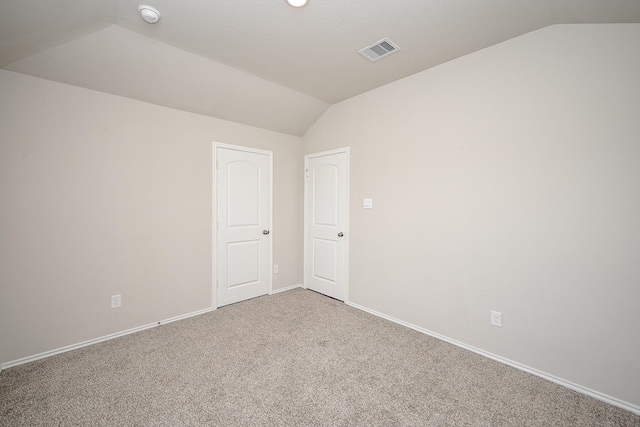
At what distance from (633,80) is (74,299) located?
15.4 ft

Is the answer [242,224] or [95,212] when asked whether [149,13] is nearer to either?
[95,212]

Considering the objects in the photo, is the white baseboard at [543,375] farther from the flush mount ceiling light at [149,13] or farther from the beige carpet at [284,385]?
the flush mount ceiling light at [149,13]

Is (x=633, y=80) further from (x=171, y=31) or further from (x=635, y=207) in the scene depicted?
(x=171, y=31)

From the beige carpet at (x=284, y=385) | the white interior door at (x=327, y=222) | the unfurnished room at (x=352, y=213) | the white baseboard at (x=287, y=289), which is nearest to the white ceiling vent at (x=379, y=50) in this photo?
the unfurnished room at (x=352, y=213)

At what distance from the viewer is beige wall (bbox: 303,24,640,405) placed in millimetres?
1770

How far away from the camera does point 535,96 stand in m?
2.06

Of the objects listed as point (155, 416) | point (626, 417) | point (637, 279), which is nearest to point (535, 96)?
point (637, 279)

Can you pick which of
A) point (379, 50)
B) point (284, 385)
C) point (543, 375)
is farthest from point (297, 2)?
point (543, 375)

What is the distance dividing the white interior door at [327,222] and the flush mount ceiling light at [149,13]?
230 centimetres

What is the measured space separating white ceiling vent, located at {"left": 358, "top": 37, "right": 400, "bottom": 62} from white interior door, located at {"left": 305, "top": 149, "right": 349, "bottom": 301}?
48.9 inches

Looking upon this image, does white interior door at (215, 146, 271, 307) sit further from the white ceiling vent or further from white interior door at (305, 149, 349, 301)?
the white ceiling vent

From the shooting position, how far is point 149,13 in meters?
1.85

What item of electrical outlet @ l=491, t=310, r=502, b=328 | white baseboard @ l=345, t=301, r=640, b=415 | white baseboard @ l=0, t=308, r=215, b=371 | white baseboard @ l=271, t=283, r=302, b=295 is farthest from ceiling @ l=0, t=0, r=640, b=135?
white baseboard @ l=271, t=283, r=302, b=295

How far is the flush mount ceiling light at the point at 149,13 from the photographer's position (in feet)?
5.97
